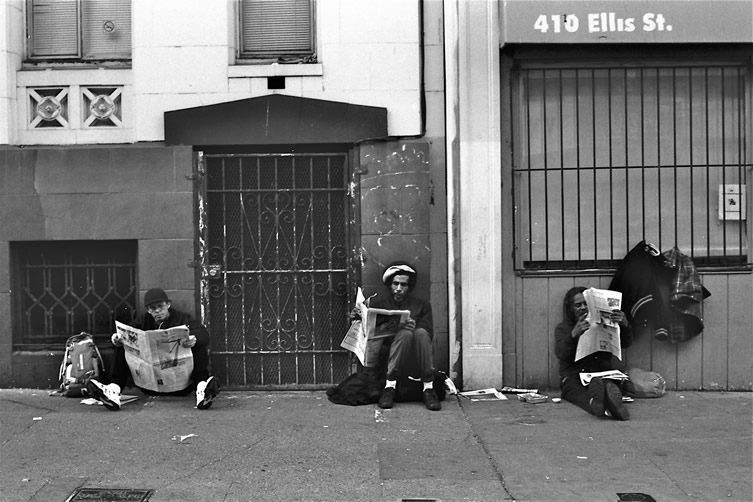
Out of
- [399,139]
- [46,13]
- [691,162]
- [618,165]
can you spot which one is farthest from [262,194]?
[691,162]

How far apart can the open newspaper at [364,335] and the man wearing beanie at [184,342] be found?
1260mm

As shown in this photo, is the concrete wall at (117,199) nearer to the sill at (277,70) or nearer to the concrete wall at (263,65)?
the concrete wall at (263,65)

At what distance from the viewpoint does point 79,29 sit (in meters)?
8.42

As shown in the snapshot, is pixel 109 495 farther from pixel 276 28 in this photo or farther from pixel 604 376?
pixel 276 28

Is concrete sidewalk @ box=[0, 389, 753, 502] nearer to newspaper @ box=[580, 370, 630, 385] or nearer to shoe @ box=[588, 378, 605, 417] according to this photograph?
shoe @ box=[588, 378, 605, 417]

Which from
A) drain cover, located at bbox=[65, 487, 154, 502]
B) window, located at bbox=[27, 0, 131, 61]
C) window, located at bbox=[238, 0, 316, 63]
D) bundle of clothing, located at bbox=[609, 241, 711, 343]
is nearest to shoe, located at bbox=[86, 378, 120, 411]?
drain cover, located at bbox=[65, 487, 154, 502]

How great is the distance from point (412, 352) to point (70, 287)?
3.40 m

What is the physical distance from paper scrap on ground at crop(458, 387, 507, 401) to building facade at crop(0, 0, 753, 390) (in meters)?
0.19

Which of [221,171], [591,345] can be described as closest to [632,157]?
[591,345]

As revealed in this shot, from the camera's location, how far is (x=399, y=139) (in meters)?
8.22

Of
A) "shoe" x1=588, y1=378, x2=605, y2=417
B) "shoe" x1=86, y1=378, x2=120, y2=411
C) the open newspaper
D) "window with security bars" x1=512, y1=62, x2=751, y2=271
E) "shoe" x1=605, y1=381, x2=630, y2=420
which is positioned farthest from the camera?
"window with security bars" x1=512, y1=62, x2=751, y2=271

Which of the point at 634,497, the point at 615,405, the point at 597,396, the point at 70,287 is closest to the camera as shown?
the point at 634,497

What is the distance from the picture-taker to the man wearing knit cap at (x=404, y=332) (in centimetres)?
770

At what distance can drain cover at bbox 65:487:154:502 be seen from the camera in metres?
5.29
